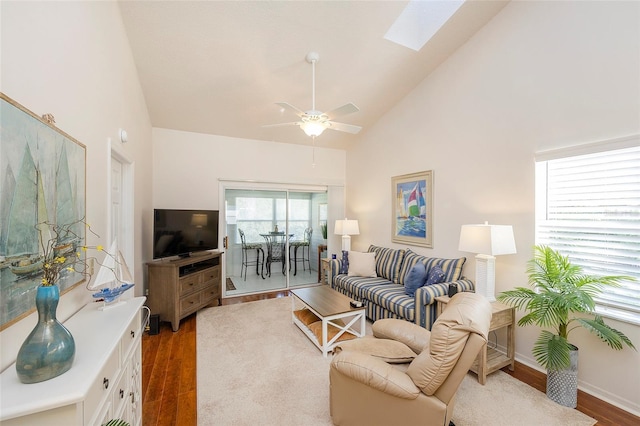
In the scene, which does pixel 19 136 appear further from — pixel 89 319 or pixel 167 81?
pixel 167 81

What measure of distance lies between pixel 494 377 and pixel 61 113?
3.95 metres

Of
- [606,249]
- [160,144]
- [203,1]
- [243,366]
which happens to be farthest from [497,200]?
[160,144]

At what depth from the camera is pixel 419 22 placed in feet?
10.8

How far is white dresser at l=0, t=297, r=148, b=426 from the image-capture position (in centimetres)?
91

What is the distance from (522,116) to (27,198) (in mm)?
3925

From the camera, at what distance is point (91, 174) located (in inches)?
81.2

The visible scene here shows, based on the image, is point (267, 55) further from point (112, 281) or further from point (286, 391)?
point (286, 391)

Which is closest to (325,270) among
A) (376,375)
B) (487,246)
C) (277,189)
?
(277,189)

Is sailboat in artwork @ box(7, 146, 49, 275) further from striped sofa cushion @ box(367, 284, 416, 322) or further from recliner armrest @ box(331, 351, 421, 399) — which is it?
striped sofa cushion @ box(367, 284, 416, 322)

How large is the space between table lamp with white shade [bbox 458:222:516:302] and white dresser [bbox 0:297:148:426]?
2951 mm

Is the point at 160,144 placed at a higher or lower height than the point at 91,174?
higher

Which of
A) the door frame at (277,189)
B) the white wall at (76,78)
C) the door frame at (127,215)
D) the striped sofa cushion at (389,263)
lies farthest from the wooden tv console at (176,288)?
the striped sofa cushion at (389,263)

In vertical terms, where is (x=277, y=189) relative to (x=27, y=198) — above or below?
above

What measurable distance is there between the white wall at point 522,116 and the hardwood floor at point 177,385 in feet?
0.62
